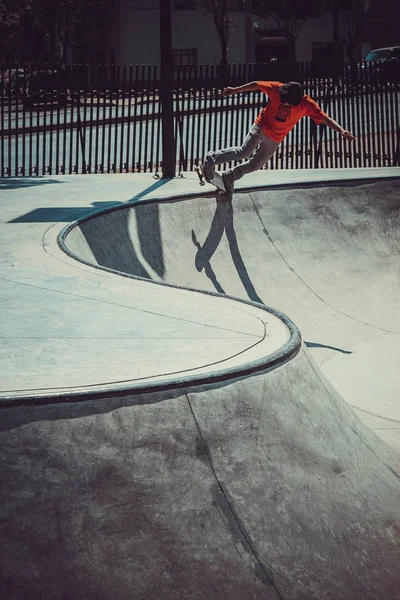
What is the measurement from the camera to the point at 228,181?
11.1 meters

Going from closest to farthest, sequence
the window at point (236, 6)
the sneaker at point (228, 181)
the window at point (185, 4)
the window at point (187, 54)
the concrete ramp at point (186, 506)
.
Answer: the concrete ramp at point (186, 506), the sneaker at point (228, 181), the window at point (187, 54), the window at point (185, 4), the window at point (236, 6)

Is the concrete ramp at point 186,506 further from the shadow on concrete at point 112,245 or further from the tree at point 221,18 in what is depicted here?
the tree at point 221,18

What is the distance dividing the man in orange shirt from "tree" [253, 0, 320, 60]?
161 ft

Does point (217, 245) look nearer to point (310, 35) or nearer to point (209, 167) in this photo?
point (209, 167)

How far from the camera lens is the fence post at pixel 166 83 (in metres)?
13.0

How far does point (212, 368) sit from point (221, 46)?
2104 inches

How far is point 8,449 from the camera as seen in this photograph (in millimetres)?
3543

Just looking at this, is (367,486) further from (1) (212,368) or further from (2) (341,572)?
(1) (212,368)

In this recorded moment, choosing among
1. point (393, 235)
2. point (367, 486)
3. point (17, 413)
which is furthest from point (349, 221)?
point (17, 413)

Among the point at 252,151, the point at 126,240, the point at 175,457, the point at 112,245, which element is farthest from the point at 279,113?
the point at 175,457

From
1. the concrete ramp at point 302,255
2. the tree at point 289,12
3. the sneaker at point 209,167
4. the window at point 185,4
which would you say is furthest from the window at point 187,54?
the sneaker at point 209,167

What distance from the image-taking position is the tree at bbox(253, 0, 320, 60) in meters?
57.2

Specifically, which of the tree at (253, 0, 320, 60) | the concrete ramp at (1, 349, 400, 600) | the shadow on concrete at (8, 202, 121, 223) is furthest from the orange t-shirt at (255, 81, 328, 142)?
the tree at (253, 0, 320, 60)

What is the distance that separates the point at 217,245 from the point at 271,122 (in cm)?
155
